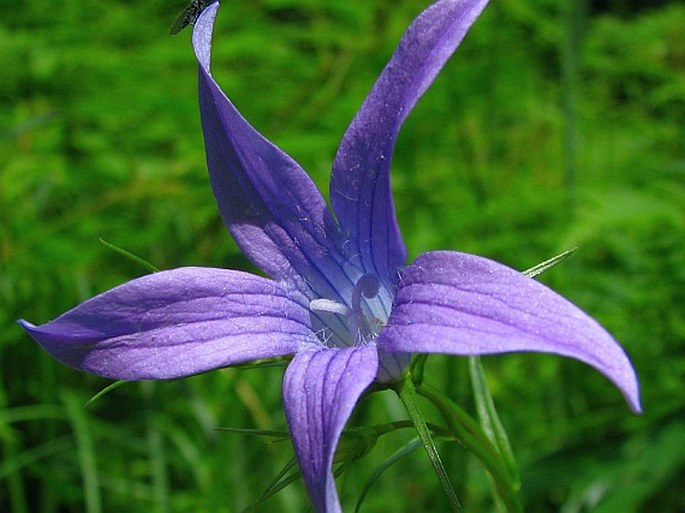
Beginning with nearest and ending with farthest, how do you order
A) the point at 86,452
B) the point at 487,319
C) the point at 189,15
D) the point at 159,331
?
1. the point at 487,319
2. the point at 159,331
3. the point at 189,15
4. the point at 86,452

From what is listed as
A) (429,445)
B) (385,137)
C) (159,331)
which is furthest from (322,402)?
(385,137)

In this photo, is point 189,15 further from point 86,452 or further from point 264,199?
point 86,452

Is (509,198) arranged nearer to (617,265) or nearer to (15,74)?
(617,265)

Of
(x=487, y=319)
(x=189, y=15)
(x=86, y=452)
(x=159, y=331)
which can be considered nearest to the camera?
(x=487, y=319)

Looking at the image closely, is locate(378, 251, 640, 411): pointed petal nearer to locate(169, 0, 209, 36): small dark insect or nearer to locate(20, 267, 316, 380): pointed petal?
locate(20, 267, 316, 380): pointed petal

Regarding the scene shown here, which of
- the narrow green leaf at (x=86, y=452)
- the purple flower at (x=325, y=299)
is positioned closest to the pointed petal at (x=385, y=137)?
the purple flower at (x=325, y=299)

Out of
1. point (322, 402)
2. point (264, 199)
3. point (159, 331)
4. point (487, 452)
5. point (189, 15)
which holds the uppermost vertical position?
point (189, 15)

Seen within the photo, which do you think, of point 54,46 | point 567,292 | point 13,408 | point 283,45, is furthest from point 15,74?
point 567,292
